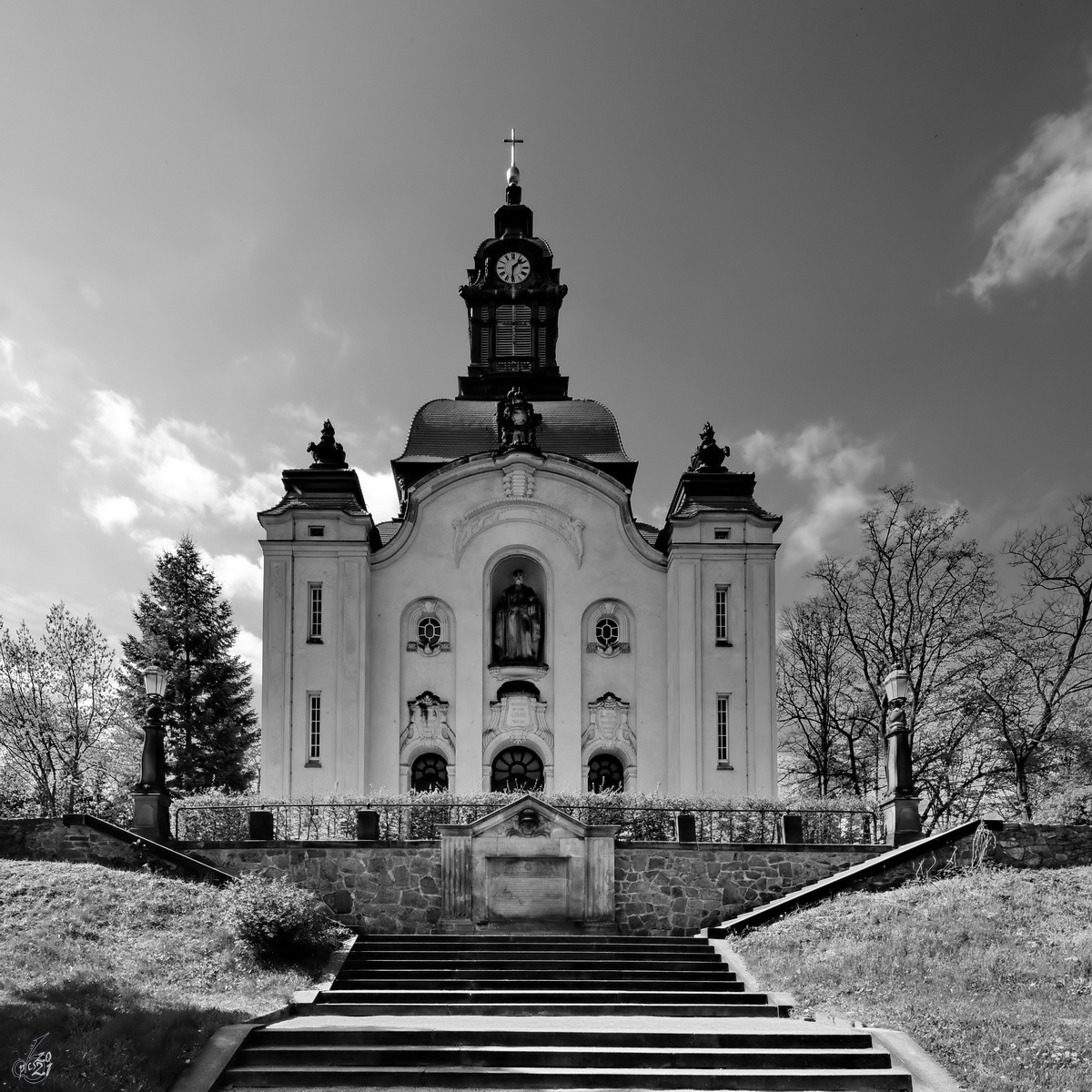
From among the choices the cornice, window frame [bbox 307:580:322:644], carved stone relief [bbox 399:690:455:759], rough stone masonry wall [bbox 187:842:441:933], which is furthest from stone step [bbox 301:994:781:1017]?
the cornice

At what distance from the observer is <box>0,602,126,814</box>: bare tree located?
38156mm

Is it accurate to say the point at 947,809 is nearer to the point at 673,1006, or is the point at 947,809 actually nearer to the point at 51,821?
the point at 673,1006

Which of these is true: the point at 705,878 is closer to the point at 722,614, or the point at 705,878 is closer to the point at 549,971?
the point at 549,971

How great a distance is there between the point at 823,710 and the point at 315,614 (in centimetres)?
1471

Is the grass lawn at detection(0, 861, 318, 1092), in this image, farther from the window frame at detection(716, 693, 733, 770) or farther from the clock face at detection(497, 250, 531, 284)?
the clock face at detection(497, 250, 531, 284)

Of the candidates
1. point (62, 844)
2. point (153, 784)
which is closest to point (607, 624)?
point (153, 784)

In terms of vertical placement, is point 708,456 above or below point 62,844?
above

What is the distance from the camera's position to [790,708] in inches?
1470

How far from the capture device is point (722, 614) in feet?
108

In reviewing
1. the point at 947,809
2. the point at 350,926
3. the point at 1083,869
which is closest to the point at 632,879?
the point at 350,926

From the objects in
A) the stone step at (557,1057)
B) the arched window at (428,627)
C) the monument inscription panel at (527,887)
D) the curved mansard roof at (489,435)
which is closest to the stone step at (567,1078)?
the stone step at (557,1057)

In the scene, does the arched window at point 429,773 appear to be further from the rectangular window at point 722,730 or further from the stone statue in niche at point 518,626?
the rectangular window at point 722,730

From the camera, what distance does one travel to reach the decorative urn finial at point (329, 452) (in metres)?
34.2

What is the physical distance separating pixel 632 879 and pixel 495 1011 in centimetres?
624
